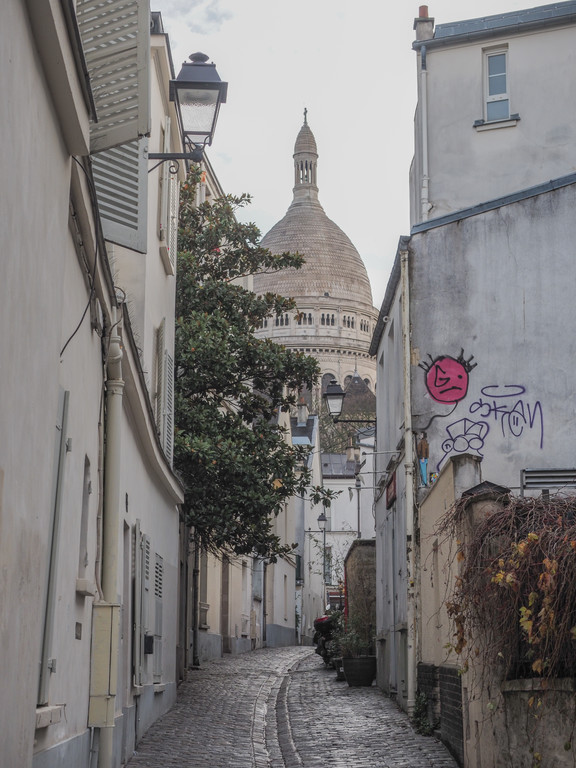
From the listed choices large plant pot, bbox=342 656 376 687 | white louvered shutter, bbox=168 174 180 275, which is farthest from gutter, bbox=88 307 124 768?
large plant pot, bbox=342 656 376 687

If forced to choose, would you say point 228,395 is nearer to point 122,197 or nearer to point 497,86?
point 497,86

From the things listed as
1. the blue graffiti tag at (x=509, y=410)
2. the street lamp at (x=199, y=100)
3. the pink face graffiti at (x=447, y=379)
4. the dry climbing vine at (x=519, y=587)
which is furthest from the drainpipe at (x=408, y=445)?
the dry climbing vine at (x=519, y=587)

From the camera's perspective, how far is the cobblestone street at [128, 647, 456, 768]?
964 cm

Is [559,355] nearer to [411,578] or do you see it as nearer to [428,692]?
[411,578]

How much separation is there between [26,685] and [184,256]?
51.4 feet

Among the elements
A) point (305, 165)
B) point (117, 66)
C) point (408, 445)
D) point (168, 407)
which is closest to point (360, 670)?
point (168, 407)

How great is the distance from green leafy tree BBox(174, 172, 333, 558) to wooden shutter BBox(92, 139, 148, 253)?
29.4 feet

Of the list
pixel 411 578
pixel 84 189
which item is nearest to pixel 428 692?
pixel 411 578

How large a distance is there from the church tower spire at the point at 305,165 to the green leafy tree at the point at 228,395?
132 meters

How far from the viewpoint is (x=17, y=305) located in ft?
14.3

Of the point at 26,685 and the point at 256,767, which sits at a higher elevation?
the point at 26,685

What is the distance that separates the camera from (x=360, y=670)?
18.8m

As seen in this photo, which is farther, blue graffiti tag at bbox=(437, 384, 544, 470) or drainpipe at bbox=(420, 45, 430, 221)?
drainpipe at bbox=(420, 45, 430, 221)

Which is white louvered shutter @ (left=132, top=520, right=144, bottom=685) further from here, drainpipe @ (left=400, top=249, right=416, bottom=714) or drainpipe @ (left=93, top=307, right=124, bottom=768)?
drainpipe @ (left=400, top=249, right=416, bottom=714)
